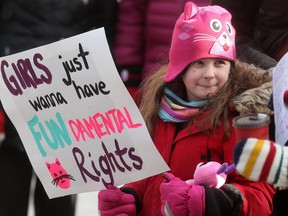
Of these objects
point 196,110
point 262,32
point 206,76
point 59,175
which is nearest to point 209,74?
point 206,76

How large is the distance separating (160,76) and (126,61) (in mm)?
782

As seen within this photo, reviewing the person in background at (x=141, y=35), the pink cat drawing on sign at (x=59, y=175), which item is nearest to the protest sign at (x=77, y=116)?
the pink cat drawing on sign at (x=59, y=175)

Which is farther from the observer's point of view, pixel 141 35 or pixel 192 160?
pixel 141 35

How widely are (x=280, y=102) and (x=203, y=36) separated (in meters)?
0.53

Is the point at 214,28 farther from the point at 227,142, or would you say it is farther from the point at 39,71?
the point at 39,71

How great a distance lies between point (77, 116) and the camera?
2.89 m

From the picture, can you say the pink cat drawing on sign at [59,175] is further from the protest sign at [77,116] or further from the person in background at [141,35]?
the person in background at [141,35]

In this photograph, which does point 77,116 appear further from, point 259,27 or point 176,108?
point 259,27

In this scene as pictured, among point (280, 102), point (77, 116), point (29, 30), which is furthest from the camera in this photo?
point (29, 30)

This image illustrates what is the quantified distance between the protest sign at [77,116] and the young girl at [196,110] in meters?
0.10

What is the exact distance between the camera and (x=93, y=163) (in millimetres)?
2896

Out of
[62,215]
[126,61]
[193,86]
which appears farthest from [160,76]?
[62,215]

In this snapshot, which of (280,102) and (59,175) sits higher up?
(280,102)

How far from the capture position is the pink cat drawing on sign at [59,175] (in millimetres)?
2957
